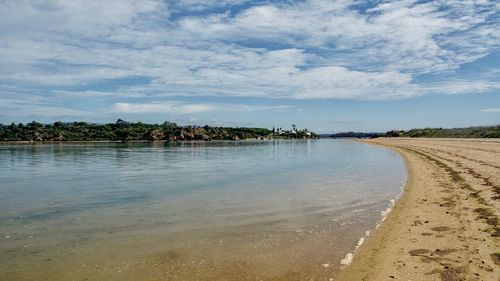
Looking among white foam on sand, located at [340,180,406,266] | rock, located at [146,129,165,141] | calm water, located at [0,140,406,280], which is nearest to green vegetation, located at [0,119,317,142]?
rock, located at [146,129,165,141]

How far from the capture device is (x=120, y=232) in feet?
37.1

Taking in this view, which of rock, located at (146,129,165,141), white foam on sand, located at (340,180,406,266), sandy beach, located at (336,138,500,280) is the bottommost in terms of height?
white foam on sand, located at (340,180,406,266)

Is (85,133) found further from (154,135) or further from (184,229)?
(184,229)

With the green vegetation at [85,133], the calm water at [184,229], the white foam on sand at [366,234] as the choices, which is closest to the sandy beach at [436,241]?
the white foam on sand at [366,234]

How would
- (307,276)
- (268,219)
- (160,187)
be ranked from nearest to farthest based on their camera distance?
(307,276) → (268,219) → (160,187)

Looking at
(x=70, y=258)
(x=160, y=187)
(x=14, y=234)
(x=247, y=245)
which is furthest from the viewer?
(x=160, y=187)

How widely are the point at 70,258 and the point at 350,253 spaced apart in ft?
22.1

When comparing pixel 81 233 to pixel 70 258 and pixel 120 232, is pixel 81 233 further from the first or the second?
pixel 70 258

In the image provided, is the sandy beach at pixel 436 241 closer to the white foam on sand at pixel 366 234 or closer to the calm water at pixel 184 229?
the white foam on sand at pixel 366 234

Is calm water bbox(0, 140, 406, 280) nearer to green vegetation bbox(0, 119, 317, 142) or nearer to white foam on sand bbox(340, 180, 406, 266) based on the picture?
white foam on sand bbox(340, 180, 406, 266)

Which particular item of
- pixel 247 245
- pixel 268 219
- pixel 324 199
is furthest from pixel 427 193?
pixel 247 245

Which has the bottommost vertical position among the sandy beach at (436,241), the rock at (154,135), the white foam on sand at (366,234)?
the white foam on sand at (366,234)

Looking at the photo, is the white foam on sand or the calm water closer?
the calm water

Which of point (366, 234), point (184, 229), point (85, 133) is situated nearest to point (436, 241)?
point (366, 234)
